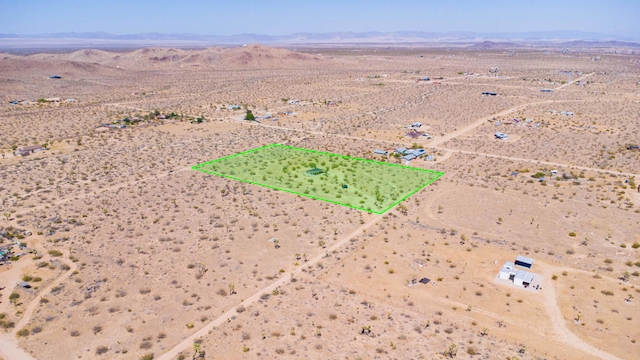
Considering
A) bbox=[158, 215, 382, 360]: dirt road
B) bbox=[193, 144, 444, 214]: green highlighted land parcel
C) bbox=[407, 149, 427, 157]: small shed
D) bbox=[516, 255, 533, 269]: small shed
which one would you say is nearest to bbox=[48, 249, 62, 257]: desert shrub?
bbox=[158, 215, 382, 360]: dirt road

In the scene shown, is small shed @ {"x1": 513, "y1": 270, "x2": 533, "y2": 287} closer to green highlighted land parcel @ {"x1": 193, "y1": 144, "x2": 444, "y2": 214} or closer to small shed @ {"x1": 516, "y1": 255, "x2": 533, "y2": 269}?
small shed @ {"x1": 516, "y1": 255, "x2": 533, "y2": 269}

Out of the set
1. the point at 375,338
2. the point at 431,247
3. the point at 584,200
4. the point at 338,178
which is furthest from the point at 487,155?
the point at 375,338

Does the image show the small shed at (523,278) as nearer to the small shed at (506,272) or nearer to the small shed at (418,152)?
the small shed at (506,272)

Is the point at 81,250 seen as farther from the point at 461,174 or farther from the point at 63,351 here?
the point at 461,174

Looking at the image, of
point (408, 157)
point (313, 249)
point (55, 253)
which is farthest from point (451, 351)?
point (408, 157)

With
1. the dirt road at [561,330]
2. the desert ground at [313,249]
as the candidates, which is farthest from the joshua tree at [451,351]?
the dirt road at [561,330]

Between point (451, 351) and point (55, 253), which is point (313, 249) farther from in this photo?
point (55, 253)
